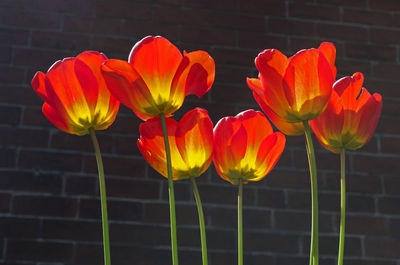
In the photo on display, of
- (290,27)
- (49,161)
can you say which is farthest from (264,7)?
(49,161)

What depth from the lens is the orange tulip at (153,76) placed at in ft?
1.00

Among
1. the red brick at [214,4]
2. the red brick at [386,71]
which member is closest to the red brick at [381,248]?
the red brick at [386,71]

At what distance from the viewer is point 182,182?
1743 mm

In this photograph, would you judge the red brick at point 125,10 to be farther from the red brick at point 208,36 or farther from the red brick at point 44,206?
the red brick at point 44,206

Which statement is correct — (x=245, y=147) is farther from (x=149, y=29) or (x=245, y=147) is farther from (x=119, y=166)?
(x=149, y=29)

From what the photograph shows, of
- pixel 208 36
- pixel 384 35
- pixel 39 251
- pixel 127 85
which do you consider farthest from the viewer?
pixel 384 35

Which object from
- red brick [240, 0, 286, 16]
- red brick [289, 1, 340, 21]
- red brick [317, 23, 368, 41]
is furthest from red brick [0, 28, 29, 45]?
red brick [317, 23, 368, 41]

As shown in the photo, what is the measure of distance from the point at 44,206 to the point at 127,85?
148cm

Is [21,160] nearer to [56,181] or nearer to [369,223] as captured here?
[56,181]

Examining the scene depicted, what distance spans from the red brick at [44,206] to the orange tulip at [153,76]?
144cm

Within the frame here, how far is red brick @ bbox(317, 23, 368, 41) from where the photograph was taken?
196 centimetres

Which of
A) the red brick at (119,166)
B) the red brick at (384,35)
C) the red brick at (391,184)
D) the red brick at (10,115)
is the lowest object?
the red brick at (391,184)

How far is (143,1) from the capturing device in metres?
1.89

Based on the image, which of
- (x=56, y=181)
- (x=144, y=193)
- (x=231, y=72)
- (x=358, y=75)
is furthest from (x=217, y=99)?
(x=358, y=75)
